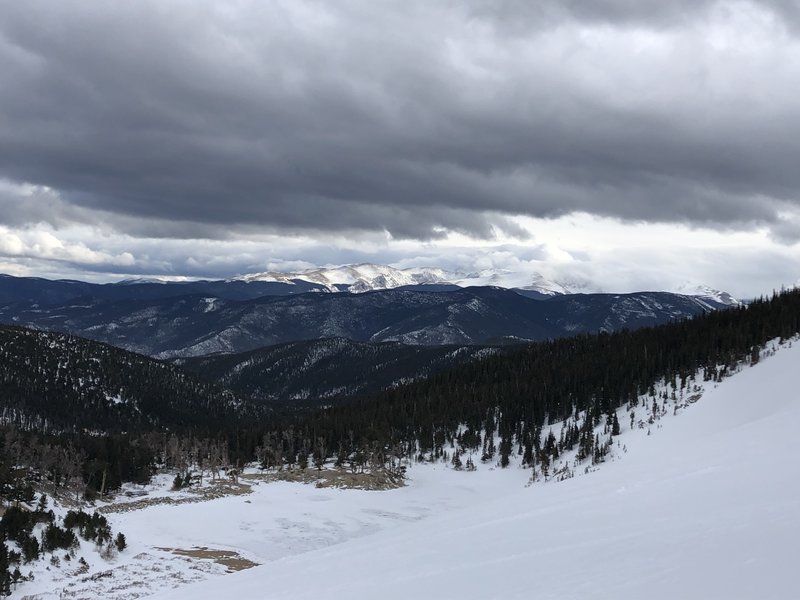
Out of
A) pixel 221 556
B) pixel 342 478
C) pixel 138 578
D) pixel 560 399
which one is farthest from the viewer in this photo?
pixel 560 399

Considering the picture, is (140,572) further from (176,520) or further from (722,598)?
(722,598)

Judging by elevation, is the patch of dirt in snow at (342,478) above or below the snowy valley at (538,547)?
below

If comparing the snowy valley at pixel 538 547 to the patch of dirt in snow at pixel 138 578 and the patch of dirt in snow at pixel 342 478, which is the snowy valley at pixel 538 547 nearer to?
the patch of dirt in snow at pixel 138 578

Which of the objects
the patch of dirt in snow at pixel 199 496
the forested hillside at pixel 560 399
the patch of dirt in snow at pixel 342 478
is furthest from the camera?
the forested hillside at pixel 560 399

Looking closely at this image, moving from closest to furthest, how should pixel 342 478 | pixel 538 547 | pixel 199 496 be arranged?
pixel 538 547, pixel 199 496, pixel 342 478

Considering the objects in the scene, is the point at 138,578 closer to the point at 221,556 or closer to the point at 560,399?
the point at 221,556

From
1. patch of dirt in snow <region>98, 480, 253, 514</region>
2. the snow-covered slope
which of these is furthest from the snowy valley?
patch of dirt in snow <region>98, 480, 253, 514</region>

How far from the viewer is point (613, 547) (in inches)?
641

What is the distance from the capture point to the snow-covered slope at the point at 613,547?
1214 cm

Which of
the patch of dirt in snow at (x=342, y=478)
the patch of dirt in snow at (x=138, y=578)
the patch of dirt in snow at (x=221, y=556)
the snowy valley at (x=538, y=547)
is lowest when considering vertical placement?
the patch of dirt in snow at (x=342, y=478)

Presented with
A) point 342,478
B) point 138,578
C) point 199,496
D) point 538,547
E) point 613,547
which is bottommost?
point 342,478

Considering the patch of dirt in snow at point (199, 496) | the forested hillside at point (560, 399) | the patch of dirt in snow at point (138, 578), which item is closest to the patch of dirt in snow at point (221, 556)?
the patch of dirt in snow at point (138, 578)

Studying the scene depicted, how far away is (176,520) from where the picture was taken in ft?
196

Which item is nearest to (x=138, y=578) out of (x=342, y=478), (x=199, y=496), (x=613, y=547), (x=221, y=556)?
(x=221, y=556)
